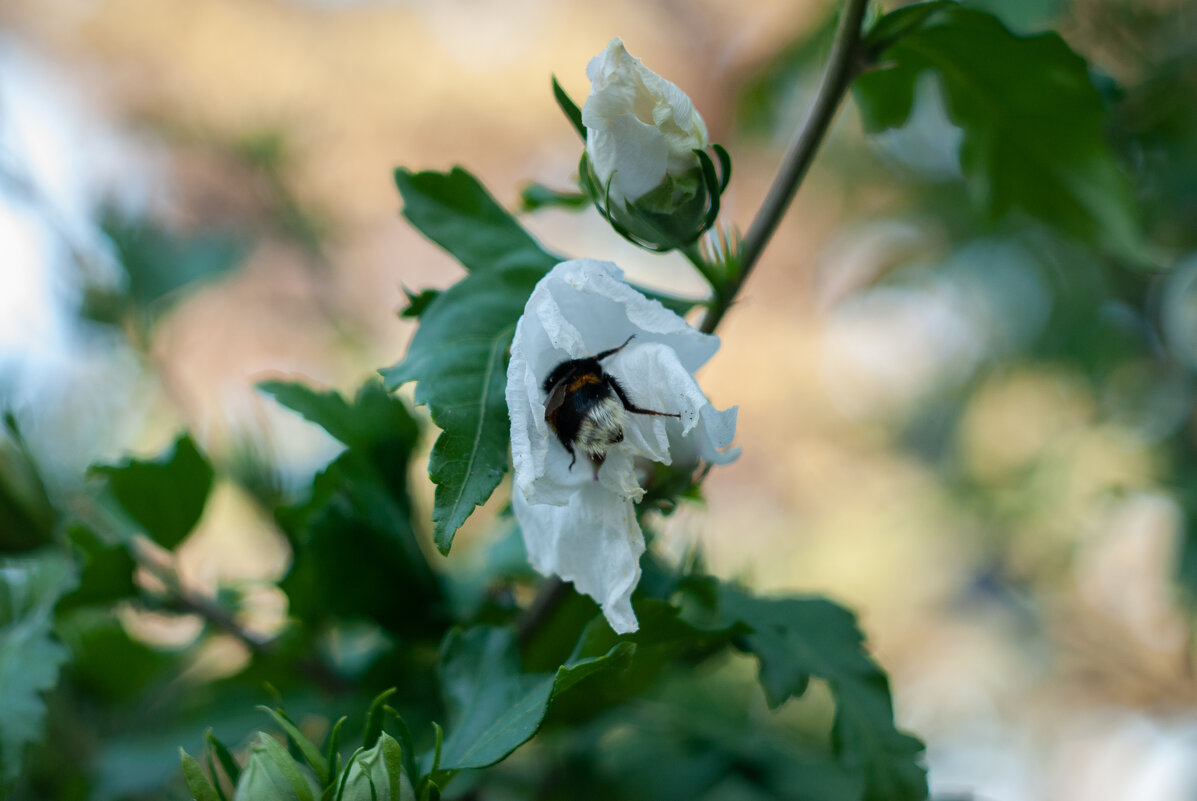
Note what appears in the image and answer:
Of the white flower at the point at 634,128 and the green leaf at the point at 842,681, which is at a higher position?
the white flower at the point at 634,128

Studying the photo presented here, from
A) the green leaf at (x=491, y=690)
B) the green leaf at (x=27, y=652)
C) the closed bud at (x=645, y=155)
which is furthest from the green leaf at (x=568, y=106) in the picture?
the green leaf at (x=27, y=652)

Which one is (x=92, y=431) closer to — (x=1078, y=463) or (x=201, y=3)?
(x=1078, y=463)

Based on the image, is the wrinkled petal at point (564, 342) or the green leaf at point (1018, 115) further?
the green leaf at point (1018, 115)

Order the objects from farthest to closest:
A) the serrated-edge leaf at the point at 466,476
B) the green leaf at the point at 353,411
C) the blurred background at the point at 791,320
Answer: the blurred background at the point at 791,320 < the green leaf at the point at 353,411 < the serrated-edge leaf at the point at 466,476

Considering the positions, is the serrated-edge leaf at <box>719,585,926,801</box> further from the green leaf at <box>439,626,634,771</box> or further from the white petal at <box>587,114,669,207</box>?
the white petal at <box>587,114,669,207</box>

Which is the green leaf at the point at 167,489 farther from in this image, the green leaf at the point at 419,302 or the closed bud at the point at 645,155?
the closed bud at the point at 645,155

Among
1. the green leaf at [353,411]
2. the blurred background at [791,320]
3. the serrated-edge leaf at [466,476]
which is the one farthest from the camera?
the blurred background at [791,320]

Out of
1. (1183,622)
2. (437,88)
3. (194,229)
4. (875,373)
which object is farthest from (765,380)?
(194,229)
